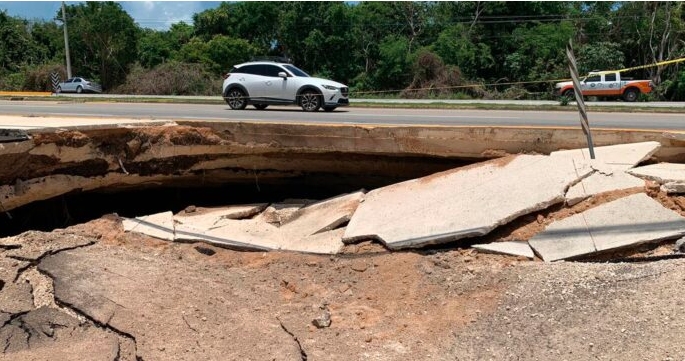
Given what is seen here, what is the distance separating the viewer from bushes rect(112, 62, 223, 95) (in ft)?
113

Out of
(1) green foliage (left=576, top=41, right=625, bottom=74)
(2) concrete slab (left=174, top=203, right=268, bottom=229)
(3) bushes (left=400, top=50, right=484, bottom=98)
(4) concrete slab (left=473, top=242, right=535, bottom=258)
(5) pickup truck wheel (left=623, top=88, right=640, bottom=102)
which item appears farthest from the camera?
(3) bushes (left=400, top=50, right=484, bottom=98)

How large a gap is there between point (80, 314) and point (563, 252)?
13.8 feet

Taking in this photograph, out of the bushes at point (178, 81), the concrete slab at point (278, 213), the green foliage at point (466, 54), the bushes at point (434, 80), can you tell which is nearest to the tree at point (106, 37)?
the bushes at point (178, 81)

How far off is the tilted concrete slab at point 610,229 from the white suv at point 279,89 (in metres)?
11.7

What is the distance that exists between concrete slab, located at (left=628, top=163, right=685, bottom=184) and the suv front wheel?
450 inches

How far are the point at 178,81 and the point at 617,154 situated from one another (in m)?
31.8

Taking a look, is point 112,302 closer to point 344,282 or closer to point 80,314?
point 80,314

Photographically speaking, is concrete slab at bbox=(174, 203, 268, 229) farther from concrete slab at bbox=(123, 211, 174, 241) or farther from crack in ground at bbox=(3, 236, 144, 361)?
crack in ground at bbox=(3, 236, 144, 361)

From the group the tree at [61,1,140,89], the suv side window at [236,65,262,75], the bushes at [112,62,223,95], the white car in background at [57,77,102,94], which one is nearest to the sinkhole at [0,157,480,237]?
the suv side window at [236,65,262,75]

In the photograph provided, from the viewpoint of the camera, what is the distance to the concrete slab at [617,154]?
5.92 m

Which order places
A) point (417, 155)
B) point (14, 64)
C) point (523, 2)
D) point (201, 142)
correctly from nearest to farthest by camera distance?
1. point (417, 155)
2. point (201, 142)
3. point (523, 2)
4. point (14, 64)

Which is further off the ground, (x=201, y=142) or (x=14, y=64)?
(x=14, y=64)

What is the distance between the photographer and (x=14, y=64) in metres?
45.7

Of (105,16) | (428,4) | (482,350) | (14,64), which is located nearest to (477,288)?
(482,350)
